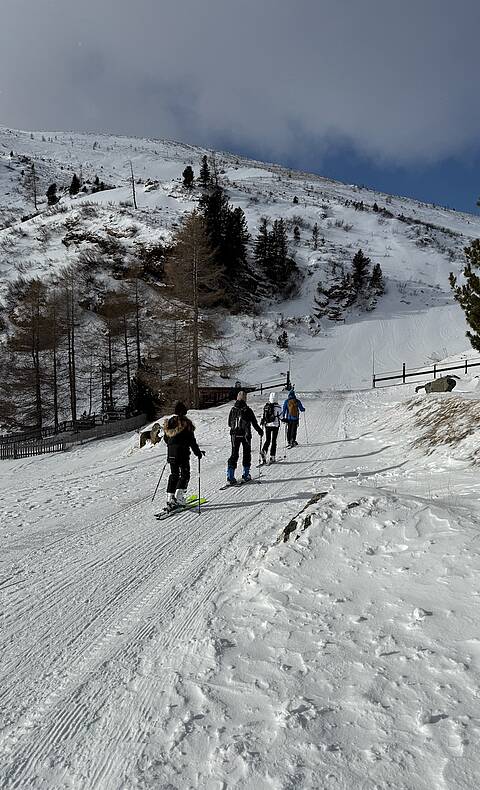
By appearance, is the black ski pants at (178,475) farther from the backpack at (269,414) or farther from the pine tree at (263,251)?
the pine tree at (263,251)

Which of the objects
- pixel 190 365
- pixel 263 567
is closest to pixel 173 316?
pixel 190 365

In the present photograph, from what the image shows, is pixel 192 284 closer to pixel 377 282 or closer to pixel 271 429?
pixel 271 429

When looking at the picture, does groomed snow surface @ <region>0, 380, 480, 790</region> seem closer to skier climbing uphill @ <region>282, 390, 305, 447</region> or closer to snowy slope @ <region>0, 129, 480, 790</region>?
snowy slope @ <region>0, 129, 480, 790</region>

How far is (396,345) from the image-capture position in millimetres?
43250

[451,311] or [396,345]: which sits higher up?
[451,311]

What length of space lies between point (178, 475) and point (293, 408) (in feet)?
22.1

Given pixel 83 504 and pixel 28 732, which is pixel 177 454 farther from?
pixel 28 732

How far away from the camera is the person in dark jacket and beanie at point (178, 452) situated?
24.7ft

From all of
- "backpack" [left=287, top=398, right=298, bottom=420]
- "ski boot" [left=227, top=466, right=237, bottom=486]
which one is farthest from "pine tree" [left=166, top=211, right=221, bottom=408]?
"ski boot" [left=227, top=466, right=237, bottom=486]

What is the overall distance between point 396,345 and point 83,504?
3981 centimetres

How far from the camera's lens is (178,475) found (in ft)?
24.9

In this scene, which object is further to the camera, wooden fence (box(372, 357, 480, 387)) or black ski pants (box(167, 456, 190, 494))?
wooden fence (box(372, 357, 480, 387))

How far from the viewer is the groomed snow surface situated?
229cm

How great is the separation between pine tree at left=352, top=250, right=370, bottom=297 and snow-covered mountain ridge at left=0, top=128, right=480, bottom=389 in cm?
286
